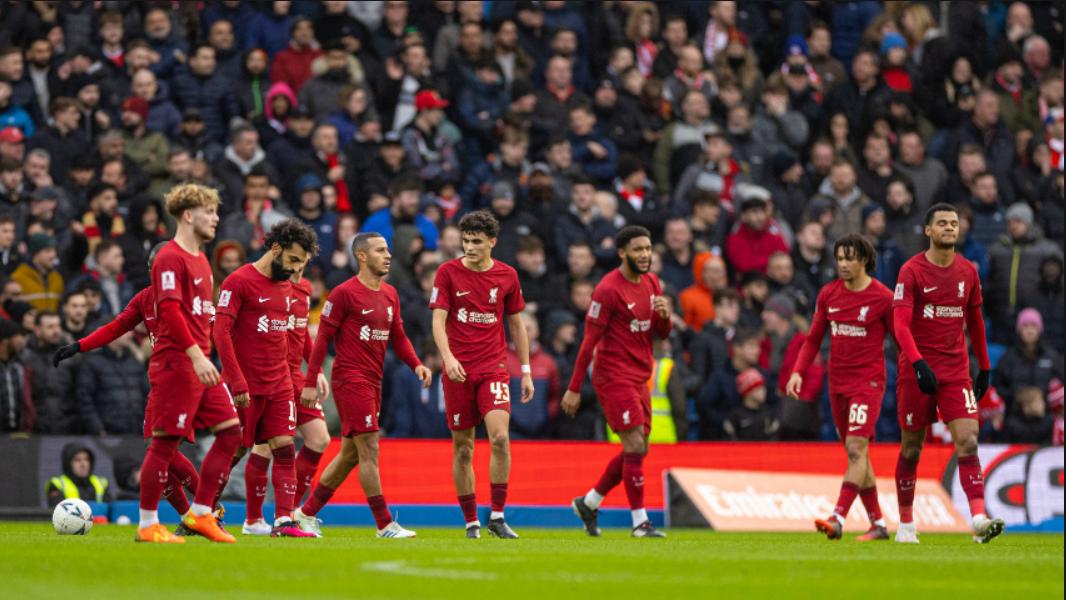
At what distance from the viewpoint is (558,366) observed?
17.2 meters

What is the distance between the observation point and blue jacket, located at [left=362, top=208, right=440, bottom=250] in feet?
60.8

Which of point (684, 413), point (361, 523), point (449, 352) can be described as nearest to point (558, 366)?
point (684, 413)

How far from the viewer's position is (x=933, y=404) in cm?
1197

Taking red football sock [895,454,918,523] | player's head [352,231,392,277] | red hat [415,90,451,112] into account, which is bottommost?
red football sock [895,454,918,523]

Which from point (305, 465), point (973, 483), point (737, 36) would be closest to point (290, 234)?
point (305, 465)

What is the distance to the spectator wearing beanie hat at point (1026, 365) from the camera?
60.1 feet

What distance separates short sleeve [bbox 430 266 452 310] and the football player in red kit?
1212 mm

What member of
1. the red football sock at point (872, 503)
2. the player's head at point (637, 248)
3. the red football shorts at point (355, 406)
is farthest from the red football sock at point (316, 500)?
the red football sock at point (872, 503)

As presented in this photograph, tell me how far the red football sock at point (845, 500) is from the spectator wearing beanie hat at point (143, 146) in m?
11.1

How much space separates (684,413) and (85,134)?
372 inches

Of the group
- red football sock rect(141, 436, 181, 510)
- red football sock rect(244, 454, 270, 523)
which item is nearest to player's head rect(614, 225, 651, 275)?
red football sock rect(244, 454, 270, 523)

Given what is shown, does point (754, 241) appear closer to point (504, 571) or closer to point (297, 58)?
point (297, 58)

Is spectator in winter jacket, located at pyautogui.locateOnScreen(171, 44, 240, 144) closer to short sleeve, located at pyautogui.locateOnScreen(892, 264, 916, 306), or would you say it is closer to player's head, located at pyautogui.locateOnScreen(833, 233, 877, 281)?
player's head, located at pyautogui.locateOnScreen(833, 233, 877, 281)

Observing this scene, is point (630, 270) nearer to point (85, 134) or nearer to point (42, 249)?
point (42, 249)
